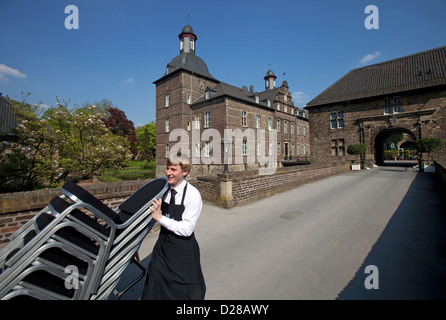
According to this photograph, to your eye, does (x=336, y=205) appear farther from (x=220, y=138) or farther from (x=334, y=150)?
(x=334, y=150)

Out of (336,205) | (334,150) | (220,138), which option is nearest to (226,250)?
(336,205)

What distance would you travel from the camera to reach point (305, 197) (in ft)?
28.5

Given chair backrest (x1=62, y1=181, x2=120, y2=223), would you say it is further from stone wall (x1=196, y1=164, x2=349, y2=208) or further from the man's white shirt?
stone wall (x1=196, y1=164, x2=349, y2=208)

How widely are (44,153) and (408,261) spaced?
34.4 feet

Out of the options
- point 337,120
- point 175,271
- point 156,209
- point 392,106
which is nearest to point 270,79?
point 337,120

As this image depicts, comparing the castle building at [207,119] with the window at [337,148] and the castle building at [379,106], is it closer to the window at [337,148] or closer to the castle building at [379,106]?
the castle building at [379,106]

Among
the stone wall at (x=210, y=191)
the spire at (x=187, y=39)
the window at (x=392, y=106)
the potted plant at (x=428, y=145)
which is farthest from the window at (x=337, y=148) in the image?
the spire at (x=187, y=39)

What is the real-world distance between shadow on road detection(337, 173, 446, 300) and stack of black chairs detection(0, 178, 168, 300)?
9.36 ft

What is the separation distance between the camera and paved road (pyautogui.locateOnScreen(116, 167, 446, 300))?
9.11 feet

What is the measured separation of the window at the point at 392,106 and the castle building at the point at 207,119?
14.7m

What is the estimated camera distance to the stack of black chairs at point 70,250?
1.27 metres

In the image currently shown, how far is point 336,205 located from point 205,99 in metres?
22.4

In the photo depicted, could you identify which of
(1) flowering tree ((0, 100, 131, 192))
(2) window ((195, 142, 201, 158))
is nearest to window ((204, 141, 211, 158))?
(2) window ((195, 142, 201, 158))

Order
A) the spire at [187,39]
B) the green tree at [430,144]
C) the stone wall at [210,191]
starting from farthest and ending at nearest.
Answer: the spire at [187,39]
the green tree at [430,144]
the stone wall at [210,191]
